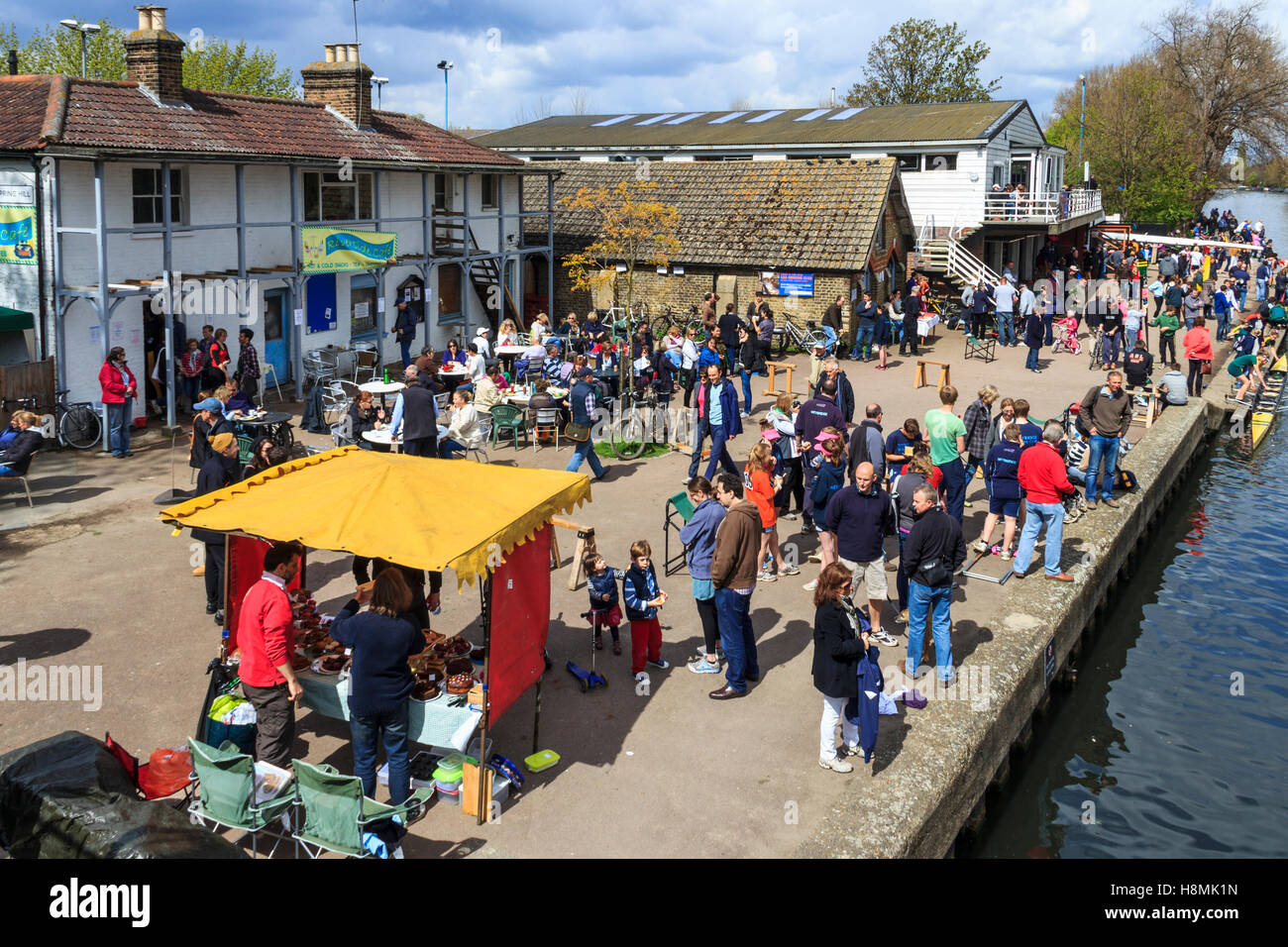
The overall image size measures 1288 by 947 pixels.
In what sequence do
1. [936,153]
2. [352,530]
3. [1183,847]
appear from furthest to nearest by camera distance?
[936,153], [1183,847], [352,530]

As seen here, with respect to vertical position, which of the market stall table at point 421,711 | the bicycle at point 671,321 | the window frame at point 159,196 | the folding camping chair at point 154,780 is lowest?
the folding camping chair at point 154,780

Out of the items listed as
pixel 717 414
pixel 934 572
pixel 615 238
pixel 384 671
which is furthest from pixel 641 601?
pixel 615 238

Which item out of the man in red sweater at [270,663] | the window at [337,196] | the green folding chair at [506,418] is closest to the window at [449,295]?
the window at [337,196]

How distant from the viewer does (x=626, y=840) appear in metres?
7.36

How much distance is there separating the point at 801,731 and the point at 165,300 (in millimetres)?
14378

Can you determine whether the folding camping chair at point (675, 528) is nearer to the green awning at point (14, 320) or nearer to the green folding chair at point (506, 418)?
the green folding chair at point (506, 418)

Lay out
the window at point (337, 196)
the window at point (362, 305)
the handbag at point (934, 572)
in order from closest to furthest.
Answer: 1. the handbag at point (934, 572)
2. the window at point (337, 196)
3. the window at point (362, 305)

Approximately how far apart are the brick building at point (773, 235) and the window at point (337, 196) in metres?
6.83

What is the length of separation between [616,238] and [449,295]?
5.36m

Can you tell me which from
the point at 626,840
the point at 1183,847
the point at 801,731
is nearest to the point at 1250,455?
the point at 1183,847

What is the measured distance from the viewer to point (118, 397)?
55.6 ft

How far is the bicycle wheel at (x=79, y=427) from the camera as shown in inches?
689

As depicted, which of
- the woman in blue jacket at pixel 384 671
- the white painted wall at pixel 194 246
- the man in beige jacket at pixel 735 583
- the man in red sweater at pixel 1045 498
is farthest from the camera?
the white painted wall at pixel 194 246
